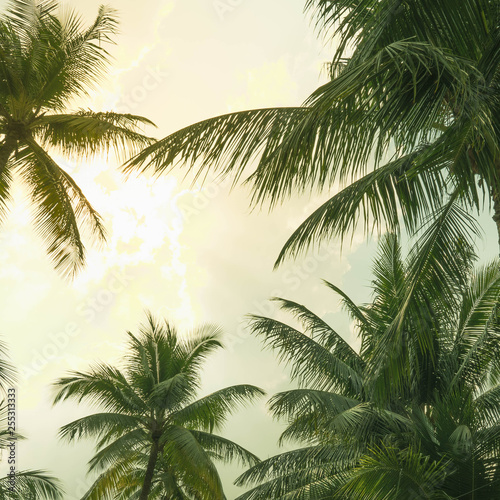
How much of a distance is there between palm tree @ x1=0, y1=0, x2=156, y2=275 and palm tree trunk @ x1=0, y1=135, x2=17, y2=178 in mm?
14

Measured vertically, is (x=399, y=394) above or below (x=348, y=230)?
below

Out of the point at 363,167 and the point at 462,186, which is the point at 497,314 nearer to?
the point at 462,186

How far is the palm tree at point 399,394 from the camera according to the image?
15.2 feet

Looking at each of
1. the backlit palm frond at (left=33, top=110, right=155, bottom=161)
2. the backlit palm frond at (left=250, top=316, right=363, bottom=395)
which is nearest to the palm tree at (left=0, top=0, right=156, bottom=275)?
the backlit palm frond at (left=33, top=110, right=155, bottom=161)

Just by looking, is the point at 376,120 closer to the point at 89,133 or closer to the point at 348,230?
the point at 348,230

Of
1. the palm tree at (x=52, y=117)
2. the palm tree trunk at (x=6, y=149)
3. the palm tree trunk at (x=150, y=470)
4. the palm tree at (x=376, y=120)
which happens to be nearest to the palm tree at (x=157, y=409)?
the palm tree trunk at (x=150, y=470)

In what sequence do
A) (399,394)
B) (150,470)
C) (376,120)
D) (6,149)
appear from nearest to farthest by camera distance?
(376,120) → (6,149) → (399,394) → (150,470)

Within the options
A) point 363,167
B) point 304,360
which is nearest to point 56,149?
point 304,360

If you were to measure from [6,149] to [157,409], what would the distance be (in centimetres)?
765

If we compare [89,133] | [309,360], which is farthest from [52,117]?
[309,360]

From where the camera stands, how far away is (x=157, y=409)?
1411 cm

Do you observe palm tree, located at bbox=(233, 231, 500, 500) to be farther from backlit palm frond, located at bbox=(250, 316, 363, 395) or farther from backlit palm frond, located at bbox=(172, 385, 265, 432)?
backlit palm frond, located at bbox=(172, 385, 265, 432)

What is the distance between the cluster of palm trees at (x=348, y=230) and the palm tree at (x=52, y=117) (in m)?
0.03

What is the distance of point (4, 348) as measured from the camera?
26.2 feet
